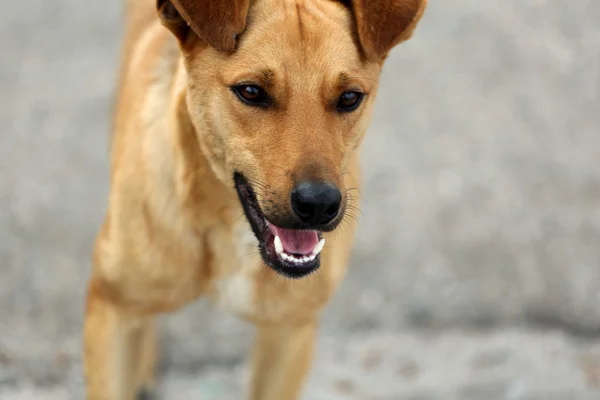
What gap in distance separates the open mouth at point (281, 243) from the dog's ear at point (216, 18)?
1.61 feet

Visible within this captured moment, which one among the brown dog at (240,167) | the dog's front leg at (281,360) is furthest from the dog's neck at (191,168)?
the dog's front leg at (281,360)

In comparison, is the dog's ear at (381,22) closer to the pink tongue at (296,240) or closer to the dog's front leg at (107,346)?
the pink tongue at (296,240)

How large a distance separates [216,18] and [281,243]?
32.8 inches

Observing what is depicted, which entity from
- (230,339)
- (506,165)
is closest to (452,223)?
(506,165)

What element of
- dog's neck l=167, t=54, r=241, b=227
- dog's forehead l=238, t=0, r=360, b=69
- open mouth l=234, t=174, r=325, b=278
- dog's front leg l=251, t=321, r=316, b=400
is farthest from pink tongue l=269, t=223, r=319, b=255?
dog's front leg l=251, t=321, r=316, b=400

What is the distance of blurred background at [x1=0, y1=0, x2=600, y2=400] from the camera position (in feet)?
16.7

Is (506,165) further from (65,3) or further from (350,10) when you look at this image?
(65,3)

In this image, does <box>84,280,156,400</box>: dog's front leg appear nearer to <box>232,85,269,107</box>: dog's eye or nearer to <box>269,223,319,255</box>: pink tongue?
<box>269,223,319,255</box>: pink tongue

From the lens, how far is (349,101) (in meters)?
3.25

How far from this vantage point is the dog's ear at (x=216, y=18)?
3.09 m

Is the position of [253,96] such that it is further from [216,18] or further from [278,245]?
[278,245]

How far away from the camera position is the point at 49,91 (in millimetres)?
6562

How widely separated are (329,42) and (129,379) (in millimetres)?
1982

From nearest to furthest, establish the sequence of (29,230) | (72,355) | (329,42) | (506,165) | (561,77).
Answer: (329,42), (72,355), (29,230), (506,165), (561,77)
